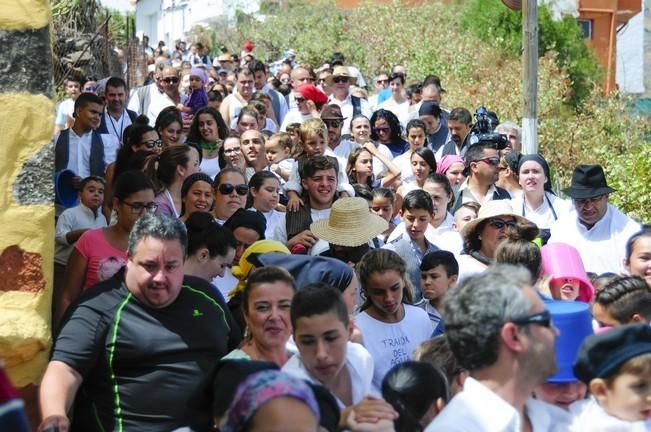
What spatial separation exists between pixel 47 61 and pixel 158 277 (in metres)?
1.10

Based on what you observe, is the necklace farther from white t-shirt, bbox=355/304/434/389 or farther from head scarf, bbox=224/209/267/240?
white t-shirt, bbox=355/304/434/389

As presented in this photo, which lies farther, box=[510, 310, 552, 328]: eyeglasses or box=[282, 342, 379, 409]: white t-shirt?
box=[282, 342, 379, 409]: white t-shirt

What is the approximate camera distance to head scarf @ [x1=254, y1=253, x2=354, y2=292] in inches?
215

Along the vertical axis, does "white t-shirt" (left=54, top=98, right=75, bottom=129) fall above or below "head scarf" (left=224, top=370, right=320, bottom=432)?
above

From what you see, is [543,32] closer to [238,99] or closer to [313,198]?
[238,99]

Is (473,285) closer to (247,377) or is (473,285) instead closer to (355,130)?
(247,377)

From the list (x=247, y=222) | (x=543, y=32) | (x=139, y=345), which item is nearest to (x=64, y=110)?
(x=247, y=222)

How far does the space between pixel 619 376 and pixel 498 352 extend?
75 centimetres

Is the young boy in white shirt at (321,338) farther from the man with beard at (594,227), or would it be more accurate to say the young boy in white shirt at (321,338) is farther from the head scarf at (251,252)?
the man with beard at (594,227)

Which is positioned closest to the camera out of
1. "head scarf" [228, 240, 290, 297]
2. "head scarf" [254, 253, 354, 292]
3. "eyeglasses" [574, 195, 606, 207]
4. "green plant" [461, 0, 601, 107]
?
"head scarf" [254, 253, 354, 292]

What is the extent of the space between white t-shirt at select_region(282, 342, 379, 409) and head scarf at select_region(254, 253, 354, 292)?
2.12 ft

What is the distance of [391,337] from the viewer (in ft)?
19.7

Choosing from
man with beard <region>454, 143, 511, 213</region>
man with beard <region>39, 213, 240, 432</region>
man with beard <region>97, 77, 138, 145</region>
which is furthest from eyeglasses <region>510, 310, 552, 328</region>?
man with beard <region>97, 77, 138, 145</region>

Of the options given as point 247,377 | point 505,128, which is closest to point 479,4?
point 505,128
